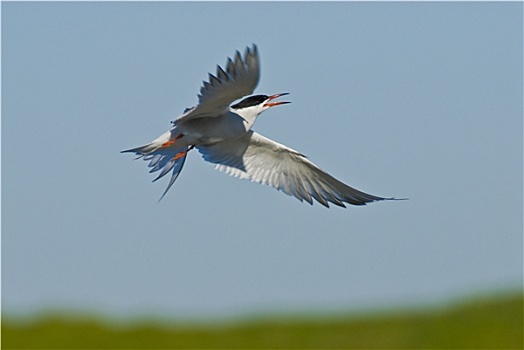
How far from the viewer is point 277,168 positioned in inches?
318

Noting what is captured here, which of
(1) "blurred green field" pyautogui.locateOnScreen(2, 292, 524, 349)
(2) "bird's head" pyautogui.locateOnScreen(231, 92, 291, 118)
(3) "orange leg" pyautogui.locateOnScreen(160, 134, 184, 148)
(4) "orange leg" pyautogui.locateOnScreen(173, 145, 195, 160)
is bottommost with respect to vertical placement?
(3) "orange leg" pyautogui.locateOnScreen(160, 134, 184, 148)

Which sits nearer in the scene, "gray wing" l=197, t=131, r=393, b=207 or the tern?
the tern

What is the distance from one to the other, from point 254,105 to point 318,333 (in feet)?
41.6

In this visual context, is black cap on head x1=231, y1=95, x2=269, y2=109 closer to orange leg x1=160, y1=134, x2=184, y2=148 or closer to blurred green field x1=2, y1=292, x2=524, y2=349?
orange leg x1=160, y1=134, x2=184, y2=148

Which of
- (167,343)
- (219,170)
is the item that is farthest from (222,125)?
(167,343)

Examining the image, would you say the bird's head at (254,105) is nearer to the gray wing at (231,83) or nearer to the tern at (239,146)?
→ the tern at (239,146)

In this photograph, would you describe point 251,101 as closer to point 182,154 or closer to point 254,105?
point 254,105

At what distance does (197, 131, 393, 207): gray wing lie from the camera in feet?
25.9

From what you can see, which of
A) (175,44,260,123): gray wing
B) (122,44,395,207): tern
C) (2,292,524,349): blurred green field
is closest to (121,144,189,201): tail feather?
(122,44,395,207): tern

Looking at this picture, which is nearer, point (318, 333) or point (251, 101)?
point (251, 101)

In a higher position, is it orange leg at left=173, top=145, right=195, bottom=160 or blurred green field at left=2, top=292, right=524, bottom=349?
blurred green field at left=2, top=292, right=524, bottom=349

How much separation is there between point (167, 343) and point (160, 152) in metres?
11.6

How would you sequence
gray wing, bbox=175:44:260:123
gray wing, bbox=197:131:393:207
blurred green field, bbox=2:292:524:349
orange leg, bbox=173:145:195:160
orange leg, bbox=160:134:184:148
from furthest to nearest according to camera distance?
blurred green field, bbox=2:292:524:349 → gray wing, bbox=197:131:393:207 → orange leg, bbox=173:145:195:160 → orange leg, bbox=160:134:184:148 → gray wing, bbox=175:44:260:123

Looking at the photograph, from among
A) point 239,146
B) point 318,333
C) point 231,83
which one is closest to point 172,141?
point 231,83
